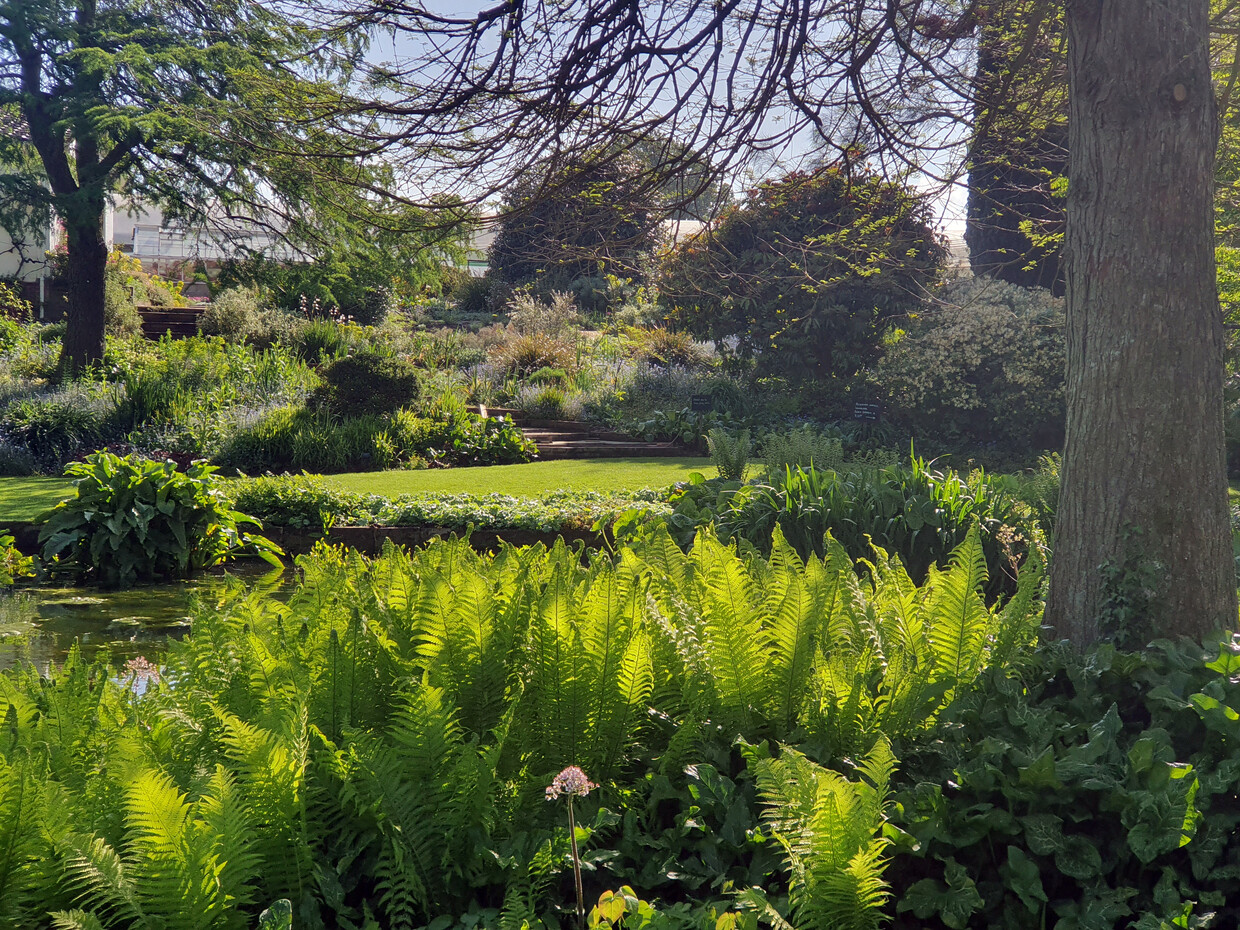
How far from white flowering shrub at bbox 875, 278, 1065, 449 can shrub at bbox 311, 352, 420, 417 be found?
7.05 m

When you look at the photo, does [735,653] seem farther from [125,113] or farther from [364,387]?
[125,113]

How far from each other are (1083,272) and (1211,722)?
60.8 inches

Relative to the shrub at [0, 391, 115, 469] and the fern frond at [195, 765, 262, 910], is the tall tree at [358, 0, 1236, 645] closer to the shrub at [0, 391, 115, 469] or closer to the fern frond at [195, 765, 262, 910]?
the fern frond at [195, 765, 262, 910]

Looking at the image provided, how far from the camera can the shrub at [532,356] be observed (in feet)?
58.1

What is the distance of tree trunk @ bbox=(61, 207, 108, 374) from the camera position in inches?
550

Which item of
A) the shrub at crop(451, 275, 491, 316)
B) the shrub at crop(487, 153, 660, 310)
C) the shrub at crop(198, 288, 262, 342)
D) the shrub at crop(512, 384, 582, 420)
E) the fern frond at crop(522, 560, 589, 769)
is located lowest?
the fern frond at crop(522, 560, 589, 769)

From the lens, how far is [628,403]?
15.7 m

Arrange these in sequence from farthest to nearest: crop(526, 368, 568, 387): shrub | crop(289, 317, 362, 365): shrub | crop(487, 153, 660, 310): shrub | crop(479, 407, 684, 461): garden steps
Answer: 1. crop(289, 317, 362, 365): shrub
2. crop(526, 368, 568, 387): shrub
3. crop(479, 407, 684, 461): garden steps
4. crop(487, 153, 660, 310): shrub

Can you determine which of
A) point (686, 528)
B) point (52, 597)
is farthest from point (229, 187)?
point (686, 528)

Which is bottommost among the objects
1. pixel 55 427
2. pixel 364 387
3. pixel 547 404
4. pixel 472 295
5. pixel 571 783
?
pixel 571 783

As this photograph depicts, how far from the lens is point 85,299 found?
14070 millimetres

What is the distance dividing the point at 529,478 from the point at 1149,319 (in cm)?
821

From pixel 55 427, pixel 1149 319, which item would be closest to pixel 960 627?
pixel 1149 319

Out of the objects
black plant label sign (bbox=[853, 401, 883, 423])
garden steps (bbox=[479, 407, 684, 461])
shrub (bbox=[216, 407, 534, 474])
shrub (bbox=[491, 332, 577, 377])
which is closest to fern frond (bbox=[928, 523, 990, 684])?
shrub (bbox=[216, 407, 534, 474])
